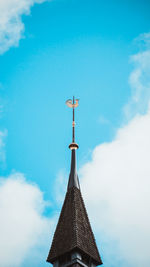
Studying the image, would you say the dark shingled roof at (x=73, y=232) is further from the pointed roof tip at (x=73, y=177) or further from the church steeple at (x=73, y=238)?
the pointed roof tip at (x=73, y=177)

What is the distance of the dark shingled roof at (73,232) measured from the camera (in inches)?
1088

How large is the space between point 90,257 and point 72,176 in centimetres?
767

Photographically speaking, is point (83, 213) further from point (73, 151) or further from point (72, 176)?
point (73, 151)

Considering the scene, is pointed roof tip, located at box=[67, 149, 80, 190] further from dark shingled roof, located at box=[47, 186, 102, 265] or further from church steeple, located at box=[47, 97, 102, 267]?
dark shingled roof, located at box=[47, 186, 102, 265]

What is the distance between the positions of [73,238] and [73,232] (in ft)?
2.02

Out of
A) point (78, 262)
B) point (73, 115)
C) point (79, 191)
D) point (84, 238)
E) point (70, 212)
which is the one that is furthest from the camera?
point (73, 115)

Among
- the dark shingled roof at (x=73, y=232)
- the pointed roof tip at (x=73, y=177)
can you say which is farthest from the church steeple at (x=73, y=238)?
the pointed roof tip at (x=73, y=177)

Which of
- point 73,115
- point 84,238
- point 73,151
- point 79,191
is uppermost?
point 73,115

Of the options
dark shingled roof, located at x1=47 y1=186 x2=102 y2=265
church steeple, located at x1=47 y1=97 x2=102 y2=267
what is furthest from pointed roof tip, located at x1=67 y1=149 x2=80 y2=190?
dark shingled roof, located at x1=47 y1=186 x2=102 y2=265

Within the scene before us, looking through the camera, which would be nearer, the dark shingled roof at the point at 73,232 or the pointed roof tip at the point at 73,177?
the dark shingled roof at the point at 73,232

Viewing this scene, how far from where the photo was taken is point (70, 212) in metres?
30.5

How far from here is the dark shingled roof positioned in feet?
90.7

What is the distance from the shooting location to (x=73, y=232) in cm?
2836

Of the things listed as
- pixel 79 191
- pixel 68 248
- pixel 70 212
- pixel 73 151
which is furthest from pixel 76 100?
pixel 68 248
